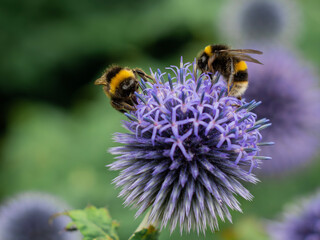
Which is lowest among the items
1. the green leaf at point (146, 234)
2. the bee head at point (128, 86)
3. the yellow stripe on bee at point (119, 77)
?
the green leaf at point (146, 234)

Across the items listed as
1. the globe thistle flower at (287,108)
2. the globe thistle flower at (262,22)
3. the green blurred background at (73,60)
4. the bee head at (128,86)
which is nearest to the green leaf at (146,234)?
the bee head at (128,86)

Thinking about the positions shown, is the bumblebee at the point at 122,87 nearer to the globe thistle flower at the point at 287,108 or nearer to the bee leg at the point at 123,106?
the bee leg at the point at 123,106

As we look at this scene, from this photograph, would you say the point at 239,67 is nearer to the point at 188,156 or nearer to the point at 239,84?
the point at 239,84

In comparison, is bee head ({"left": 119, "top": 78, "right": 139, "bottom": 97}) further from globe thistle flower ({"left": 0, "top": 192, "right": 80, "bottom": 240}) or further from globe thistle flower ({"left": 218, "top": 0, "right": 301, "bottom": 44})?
globe thistle flower ({"left": 218, "top": 0, "right": 301, "bottom": 44})

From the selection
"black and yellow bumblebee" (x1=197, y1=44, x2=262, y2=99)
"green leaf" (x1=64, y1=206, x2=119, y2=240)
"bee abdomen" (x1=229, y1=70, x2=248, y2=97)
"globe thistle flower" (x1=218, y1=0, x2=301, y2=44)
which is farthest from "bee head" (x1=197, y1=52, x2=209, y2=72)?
"globe thistle flower" (x1=218, y1=0, x2=301, y2=44)

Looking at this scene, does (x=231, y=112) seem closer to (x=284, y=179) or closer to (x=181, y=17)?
(x=284, y=179)

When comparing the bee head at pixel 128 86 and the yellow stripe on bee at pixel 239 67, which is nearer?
the bee head at pixel 128 86
